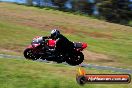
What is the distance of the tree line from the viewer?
76062 mm

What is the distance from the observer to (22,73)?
63.5 feet

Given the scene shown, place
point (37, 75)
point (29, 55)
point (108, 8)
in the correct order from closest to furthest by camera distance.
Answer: point (37, 75) < point (29, 55) < point (108, 8)

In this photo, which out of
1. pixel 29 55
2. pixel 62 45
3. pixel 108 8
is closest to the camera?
pixel 62 45

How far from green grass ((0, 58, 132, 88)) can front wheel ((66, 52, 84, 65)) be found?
1.99 feet

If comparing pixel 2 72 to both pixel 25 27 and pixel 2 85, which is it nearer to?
pixel 2 85

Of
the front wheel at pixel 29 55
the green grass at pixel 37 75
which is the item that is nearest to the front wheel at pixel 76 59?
the green grass at pixel 37 75

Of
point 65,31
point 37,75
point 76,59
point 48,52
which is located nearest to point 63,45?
point 48,52

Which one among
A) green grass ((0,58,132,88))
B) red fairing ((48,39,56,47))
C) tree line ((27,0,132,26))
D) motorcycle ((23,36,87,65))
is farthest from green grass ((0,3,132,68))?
tree line ((27,0,132,26))

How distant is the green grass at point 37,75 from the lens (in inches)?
687

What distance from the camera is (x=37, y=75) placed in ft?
63.5

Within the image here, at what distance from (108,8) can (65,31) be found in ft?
107

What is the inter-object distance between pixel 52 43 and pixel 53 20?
29.3 m

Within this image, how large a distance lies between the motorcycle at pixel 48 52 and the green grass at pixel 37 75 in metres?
0.63

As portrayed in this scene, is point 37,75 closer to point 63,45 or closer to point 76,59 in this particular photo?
point 63,45
